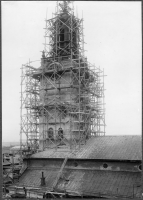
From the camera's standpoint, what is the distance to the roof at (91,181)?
2284 centimetres

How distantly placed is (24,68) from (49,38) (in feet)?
18.4

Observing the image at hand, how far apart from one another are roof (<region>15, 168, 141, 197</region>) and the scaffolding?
4.28 metres

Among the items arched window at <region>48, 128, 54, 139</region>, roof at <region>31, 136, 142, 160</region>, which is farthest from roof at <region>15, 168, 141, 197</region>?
arched window at <region>48, 128, 54, 139</region>

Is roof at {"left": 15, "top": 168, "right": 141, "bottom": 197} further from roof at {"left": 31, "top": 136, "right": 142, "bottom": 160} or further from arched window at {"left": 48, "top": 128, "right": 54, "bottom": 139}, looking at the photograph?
arched window at {"left": 48, "top": 128, "right": 54, "bottom": 139}

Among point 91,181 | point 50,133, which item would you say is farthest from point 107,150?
Result: point 50,133

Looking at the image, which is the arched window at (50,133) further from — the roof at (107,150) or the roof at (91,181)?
the roof at (91,181)

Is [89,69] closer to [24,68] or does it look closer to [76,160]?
[24,68]

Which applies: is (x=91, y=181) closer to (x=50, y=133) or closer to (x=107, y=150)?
(x=107, y=150)

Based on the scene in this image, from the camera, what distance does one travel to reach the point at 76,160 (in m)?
27.6

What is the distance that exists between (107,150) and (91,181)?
3979 mm

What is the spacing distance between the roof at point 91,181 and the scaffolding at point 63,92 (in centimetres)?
428

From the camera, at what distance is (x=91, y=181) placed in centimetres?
2472

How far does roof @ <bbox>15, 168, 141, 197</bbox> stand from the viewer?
2284 centimetres

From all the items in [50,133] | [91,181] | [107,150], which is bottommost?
[91,181]
